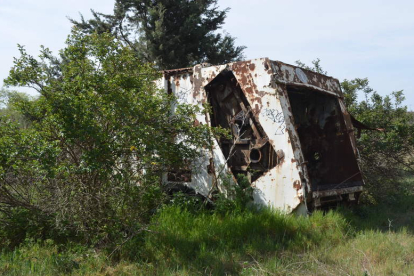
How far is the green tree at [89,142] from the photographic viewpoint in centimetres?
417

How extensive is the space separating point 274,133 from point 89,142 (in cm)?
258

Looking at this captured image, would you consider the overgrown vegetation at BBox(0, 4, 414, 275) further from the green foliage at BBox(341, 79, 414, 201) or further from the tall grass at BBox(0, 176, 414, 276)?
the green foliage at BBox(341, 79, 414, 201)

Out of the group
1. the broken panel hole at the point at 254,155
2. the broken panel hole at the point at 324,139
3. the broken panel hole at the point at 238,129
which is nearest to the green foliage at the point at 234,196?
the broken panel hole at the point at 238,129

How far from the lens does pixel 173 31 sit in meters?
17.2

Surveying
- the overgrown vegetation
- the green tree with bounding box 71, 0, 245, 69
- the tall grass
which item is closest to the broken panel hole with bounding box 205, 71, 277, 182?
the overgrown vegetation

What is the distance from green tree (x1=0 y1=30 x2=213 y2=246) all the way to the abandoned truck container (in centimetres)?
113

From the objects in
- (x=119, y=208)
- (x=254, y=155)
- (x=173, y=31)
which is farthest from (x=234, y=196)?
(x=173, y=31)

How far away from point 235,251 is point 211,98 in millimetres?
2819

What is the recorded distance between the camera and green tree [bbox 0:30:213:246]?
13.7 ft

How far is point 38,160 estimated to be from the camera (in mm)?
3945

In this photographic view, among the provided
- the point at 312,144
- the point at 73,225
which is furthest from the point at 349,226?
the point at 73,225

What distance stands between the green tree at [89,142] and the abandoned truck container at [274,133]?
1134 millimetres

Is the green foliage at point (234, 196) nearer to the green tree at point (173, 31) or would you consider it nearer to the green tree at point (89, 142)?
the green tree at point (89, 142)

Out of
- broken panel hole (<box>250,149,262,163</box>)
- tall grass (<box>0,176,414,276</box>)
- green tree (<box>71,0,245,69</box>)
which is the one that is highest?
green tree (<box>71,0,245,69</box>)
